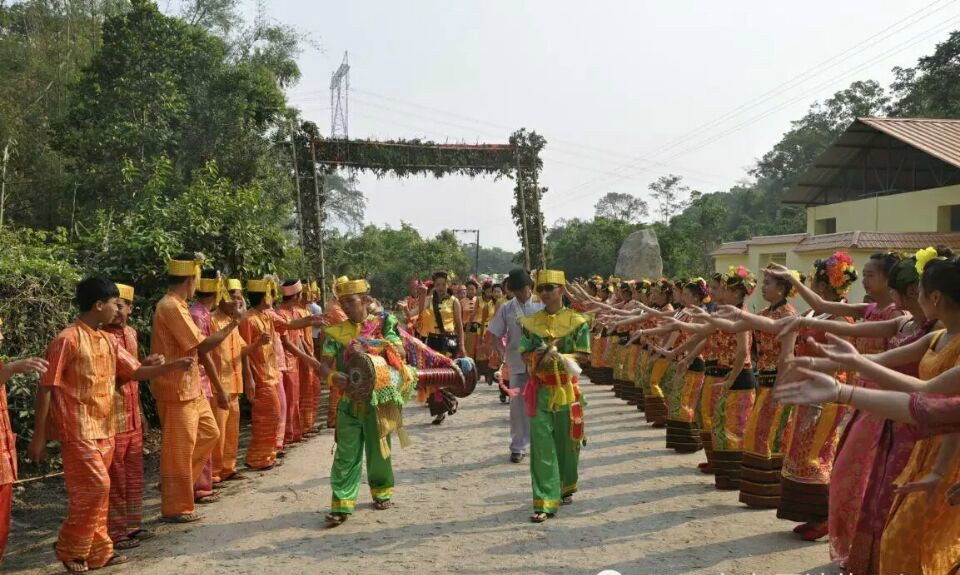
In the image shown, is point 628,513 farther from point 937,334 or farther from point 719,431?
point 937,334

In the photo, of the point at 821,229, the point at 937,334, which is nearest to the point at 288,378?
the point at 937,334

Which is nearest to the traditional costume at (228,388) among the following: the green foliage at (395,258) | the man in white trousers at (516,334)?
the man in white trousers at (516,334)

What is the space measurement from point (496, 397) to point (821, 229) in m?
19.8

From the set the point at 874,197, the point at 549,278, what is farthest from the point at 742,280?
the point at 874,197

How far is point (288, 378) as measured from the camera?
948 cm

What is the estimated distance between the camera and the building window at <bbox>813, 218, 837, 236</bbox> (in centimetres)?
2806

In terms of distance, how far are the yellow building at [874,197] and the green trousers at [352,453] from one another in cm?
1776

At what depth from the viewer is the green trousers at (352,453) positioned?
627 cm

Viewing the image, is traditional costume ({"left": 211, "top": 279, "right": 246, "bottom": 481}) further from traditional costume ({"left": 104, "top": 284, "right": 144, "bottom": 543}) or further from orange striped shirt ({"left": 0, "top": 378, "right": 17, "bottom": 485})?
orange striped shirt ({"left": 0, "top": 378, "right": 17, "bottom": 485})

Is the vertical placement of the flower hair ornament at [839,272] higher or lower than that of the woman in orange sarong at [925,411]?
higher

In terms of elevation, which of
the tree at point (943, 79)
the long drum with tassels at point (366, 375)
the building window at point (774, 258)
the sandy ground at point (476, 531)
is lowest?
the sandy ground at point (476, 531)

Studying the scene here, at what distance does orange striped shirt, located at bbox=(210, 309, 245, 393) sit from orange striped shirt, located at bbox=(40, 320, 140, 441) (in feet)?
6.00

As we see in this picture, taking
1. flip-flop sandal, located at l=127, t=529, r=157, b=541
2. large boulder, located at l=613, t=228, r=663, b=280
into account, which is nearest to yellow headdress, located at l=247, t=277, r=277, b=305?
flip-flop sandal, located at l=127, t=529, r=157, b=541

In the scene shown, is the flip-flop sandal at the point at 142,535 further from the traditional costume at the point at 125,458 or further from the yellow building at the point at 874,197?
the yellow building at the point at 874,197
